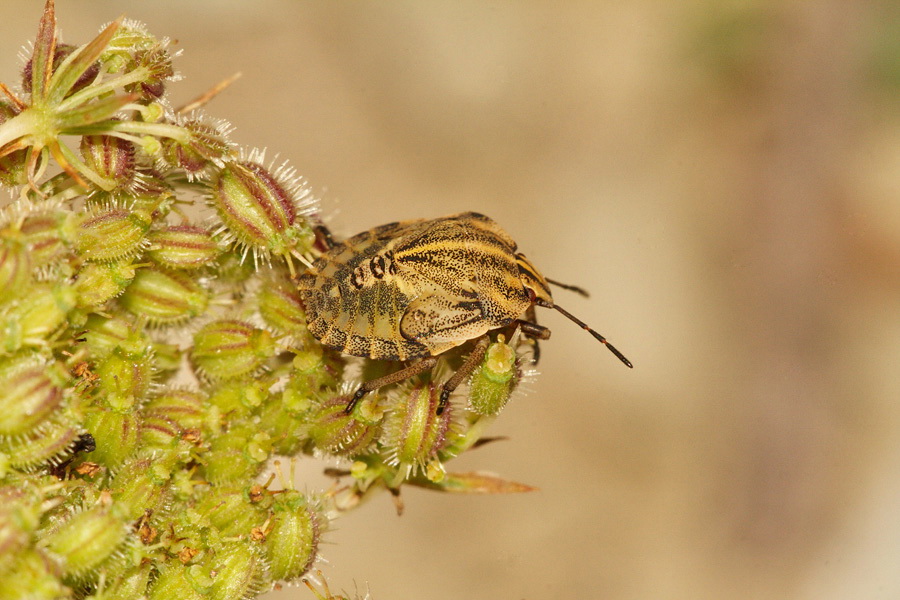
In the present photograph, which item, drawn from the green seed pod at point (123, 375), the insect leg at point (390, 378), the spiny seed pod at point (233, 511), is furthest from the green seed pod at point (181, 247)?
the spiny seed pod at point (233, 511)

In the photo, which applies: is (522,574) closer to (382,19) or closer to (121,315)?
(121,315)

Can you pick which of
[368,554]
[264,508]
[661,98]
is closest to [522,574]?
[368,554]

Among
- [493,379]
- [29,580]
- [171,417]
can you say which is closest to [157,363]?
[171,417]

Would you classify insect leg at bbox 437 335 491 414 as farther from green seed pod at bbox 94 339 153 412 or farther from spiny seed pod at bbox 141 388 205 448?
green seed pod at bbox 94 339 153 412

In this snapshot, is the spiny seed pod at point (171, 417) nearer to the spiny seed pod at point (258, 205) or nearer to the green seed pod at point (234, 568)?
the green seed pod at point (234, 568)

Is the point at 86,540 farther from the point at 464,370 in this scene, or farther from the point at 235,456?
the point at 464,370

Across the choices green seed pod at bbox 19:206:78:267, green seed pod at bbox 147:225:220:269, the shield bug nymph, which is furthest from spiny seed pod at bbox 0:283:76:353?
the shield bug nymph
